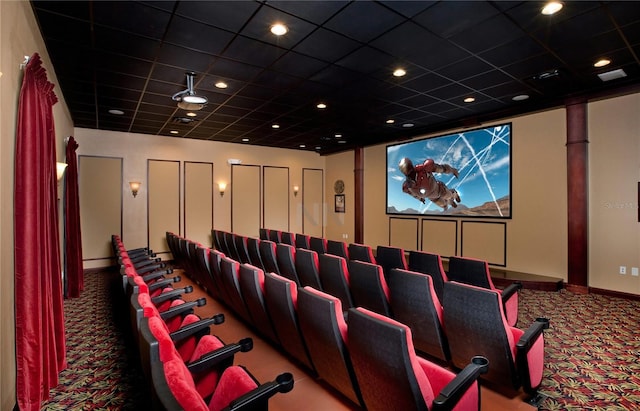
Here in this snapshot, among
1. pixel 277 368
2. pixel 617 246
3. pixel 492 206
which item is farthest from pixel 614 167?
pixel 277 368

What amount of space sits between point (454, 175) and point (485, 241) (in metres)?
1.61

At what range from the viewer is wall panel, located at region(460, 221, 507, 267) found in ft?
21.9

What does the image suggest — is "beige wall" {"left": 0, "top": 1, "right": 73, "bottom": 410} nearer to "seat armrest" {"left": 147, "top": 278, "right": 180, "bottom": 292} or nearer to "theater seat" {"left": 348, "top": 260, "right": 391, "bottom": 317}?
"seat armrest" {"left": 147, "top": 278, "right": 180, "bottom": 292}

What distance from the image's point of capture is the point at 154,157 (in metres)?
8.51

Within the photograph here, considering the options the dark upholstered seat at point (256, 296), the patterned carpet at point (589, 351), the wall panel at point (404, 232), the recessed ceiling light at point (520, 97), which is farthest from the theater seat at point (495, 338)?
the wall panel at point (404, 232)

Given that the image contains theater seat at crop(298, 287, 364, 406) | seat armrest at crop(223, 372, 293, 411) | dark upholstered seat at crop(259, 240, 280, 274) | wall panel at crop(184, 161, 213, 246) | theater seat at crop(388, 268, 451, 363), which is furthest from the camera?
wall panel at crop(184, 161, 213, 246)

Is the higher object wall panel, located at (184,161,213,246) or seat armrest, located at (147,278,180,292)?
wall panel, located at (184,161,213,246)

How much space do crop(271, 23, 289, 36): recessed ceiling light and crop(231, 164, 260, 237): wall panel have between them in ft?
21.5

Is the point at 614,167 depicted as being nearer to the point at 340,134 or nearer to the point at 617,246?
the point at 617,246

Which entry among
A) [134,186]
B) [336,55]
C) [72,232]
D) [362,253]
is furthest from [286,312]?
[134,186]

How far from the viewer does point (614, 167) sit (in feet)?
17.3

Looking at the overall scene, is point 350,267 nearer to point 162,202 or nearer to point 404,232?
point 404,232

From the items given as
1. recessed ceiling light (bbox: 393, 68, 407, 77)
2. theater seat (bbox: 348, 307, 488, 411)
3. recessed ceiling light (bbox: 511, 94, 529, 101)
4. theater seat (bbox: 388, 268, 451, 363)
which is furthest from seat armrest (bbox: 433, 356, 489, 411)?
recessed ceiling light (bbox: 511, 94, 529, 101)

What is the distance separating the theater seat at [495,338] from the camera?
2.30 metres
